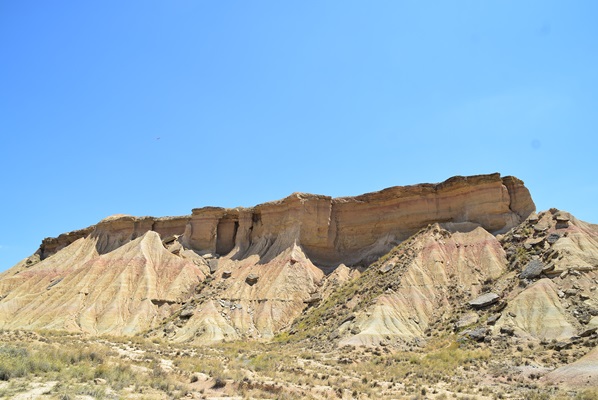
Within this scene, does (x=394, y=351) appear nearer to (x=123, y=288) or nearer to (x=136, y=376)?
(x=136, y=376)

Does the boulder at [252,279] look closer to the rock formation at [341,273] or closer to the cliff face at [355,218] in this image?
the rock formation at [341,273]

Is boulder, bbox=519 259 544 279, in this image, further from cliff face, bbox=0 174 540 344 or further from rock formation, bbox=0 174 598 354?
cliff face, bbox=0 174 540 344

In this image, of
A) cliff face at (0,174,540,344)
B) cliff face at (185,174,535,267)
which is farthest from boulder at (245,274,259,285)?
cliff face at (185,174,535,267)

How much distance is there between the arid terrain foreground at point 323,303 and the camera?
20.0 m

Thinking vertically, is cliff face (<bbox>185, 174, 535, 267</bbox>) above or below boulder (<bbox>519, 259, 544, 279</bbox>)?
above

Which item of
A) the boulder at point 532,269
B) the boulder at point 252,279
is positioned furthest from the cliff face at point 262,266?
the boulder at point 532,269

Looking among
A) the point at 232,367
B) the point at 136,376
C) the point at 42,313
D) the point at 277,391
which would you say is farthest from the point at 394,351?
the point at 42,313

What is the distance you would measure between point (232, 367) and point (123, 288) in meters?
32.2

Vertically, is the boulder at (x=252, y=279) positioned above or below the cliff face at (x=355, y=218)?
below

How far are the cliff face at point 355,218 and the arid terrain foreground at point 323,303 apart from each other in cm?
14

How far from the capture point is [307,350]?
112ft

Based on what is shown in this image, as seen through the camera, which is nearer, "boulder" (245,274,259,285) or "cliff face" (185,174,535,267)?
"cliff face" (185,174,535,267)

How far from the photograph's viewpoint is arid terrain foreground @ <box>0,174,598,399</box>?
1997 cm

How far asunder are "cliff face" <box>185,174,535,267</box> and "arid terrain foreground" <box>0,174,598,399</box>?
0.46ft
